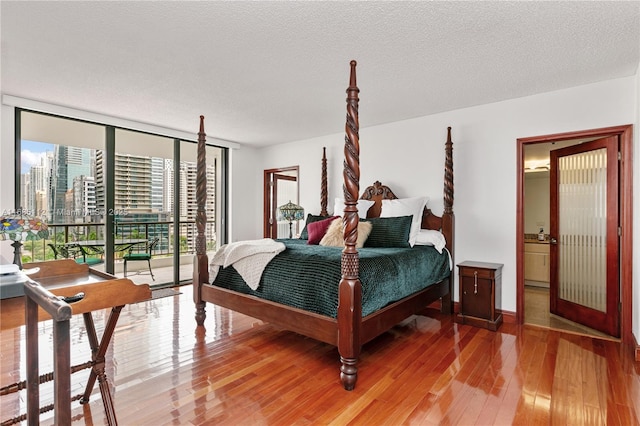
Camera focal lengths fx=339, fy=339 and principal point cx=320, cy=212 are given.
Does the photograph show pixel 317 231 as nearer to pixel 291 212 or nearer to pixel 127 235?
pixel 291 212

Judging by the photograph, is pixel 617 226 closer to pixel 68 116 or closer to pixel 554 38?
pixel 554 38

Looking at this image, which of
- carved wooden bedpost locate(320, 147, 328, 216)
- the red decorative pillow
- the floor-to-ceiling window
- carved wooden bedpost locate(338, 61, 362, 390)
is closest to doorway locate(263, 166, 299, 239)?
carved wooden bedpost locate(320, 147, 328, 216)

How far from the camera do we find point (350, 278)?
227 centimetres

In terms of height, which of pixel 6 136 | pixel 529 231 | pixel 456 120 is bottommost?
pixel 529 231

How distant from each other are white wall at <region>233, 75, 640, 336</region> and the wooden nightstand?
0.32 metres

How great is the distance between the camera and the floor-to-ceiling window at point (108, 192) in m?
4.10

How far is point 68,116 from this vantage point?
4031 millimetres

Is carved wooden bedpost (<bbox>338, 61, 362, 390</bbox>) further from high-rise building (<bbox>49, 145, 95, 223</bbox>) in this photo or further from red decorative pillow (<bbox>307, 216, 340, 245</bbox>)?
high-rise building (<bbox>49, 145, 95, 223</bbox>)

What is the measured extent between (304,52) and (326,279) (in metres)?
1.73

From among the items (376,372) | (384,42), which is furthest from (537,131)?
(376,372)

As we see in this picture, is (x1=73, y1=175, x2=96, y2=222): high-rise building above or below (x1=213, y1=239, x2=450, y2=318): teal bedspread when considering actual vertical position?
above

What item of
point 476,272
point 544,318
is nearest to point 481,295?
point 476,272

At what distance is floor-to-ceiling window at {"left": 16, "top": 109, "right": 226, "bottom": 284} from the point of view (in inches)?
161

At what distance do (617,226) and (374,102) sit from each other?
2598 millimetres
